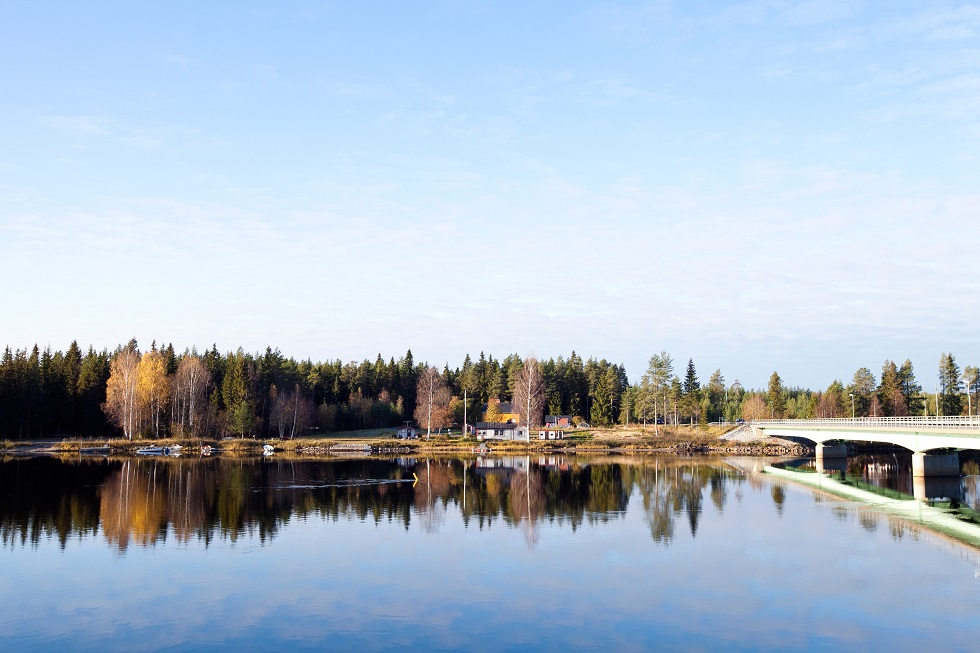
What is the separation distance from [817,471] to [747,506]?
130 feet

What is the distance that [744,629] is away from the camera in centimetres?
2562

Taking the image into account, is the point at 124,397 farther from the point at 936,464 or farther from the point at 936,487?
the point at 936,464

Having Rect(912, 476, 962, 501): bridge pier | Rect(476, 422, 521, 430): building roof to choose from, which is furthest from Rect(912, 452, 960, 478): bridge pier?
Rect(476, 422, 521, 430): building roof

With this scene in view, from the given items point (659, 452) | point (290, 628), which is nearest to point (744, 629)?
point (290, 628)

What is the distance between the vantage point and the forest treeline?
128750 millimetres

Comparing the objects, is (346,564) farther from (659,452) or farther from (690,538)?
(659,452)

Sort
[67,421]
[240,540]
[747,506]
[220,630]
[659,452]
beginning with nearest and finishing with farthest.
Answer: [220,630] < [240,540] < [747,506] < [659,452] < [67,421]

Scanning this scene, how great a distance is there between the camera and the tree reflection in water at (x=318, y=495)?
46.6 metres

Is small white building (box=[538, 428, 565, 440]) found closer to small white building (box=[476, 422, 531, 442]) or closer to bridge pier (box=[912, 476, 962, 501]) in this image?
small white building (box=[476, 422, 531, 442])

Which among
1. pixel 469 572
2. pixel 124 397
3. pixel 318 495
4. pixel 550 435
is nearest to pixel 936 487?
pixel 469 572

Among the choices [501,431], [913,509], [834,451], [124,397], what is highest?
[124,397]

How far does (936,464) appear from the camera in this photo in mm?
77062

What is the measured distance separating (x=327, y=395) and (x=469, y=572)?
460 ft

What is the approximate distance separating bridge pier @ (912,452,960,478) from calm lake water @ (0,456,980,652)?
18.6 metres
